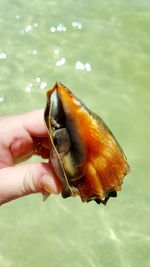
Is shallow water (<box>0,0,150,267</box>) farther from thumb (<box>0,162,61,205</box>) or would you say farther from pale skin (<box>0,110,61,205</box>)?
thumb (<box>0,162,61,205</box>)

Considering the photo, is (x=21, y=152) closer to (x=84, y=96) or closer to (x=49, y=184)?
(x=49, y=184)

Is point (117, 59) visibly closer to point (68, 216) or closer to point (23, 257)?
point (68, 216)

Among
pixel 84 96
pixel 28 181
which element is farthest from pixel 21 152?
pixel 84 96

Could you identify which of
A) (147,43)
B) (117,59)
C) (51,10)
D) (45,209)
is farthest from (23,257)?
(51,10)

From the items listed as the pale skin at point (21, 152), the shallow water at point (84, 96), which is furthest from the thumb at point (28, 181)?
the shallow water at point (84, 96)

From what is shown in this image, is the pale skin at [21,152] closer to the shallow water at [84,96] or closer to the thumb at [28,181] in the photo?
the thumb at [28,181]

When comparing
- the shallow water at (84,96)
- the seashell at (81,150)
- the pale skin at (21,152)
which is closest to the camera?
the seashell at (81,150)

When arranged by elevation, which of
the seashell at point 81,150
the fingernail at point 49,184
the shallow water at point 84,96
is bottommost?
the shallow water at point 84,96
